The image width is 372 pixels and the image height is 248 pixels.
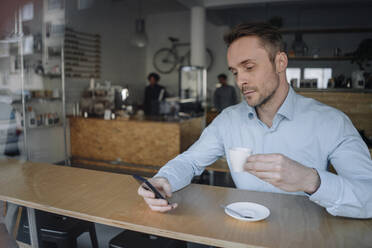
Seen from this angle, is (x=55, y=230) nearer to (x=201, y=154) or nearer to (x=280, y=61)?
(x=201, y=154)

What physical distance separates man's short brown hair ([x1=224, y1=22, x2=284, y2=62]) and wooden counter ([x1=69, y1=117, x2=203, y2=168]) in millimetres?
2916

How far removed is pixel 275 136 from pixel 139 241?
29.6 inches

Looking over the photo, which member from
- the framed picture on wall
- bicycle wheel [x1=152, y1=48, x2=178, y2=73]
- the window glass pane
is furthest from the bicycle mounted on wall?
the framed picture on wall

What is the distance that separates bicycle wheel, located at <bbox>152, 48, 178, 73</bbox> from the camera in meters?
8.73

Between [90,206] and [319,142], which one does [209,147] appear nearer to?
[319,142]

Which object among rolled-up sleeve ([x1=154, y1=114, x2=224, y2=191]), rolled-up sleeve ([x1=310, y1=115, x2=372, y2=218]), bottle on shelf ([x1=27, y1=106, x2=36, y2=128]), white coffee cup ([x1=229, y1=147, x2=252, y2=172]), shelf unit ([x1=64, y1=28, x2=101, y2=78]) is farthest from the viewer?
shelf unit ([x1=64, y1=28, x2=101, y2=78])

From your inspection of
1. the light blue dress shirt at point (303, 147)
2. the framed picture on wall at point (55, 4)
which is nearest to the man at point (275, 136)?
the light blue dress shirt at point (303, 147)

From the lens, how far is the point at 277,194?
1270 mm

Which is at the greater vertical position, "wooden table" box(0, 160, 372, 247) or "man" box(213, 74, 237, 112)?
"man" box(213, 74, 237, 112)

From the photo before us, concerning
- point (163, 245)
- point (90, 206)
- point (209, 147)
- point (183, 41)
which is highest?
point (183, 41)

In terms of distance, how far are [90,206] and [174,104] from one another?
4.06 meters

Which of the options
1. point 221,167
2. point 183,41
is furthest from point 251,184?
point 183,41

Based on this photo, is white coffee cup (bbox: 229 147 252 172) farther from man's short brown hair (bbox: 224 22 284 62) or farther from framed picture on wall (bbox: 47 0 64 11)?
framed picture on wall (bbox: 47 0 64 11)

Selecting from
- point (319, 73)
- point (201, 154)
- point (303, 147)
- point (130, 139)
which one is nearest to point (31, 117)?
point (130, 139)
